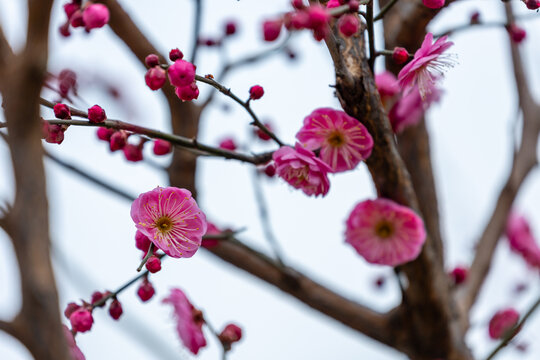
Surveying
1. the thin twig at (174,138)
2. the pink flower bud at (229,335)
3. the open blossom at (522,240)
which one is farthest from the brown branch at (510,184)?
the thin twig at (174,138)

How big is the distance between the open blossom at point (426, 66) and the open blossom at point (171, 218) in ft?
1.20

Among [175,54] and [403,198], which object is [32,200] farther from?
[403,198]

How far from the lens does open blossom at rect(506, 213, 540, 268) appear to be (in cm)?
199

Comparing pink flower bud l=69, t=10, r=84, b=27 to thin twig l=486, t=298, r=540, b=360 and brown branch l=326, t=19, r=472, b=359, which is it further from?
thin twig l=486, t=298, r=540, b=360

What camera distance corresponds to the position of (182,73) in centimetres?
76

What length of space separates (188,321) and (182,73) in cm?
51

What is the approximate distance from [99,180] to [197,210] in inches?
20.2

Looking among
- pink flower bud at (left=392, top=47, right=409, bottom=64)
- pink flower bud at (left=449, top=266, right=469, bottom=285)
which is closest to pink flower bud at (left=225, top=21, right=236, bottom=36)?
pink flower bud at (left=392, top=47, right=409, bottom=64)

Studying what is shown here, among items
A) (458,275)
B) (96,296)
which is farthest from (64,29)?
(458,275)

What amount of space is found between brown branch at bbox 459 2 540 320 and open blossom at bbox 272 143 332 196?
0.76 m

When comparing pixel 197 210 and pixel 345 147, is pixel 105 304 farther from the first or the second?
pixel 345 147

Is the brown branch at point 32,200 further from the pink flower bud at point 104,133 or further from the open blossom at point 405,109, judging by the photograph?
the open blossom at point 405,109

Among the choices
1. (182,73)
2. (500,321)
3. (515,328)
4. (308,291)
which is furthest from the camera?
(500,321)

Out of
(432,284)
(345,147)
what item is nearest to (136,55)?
(345,147)
